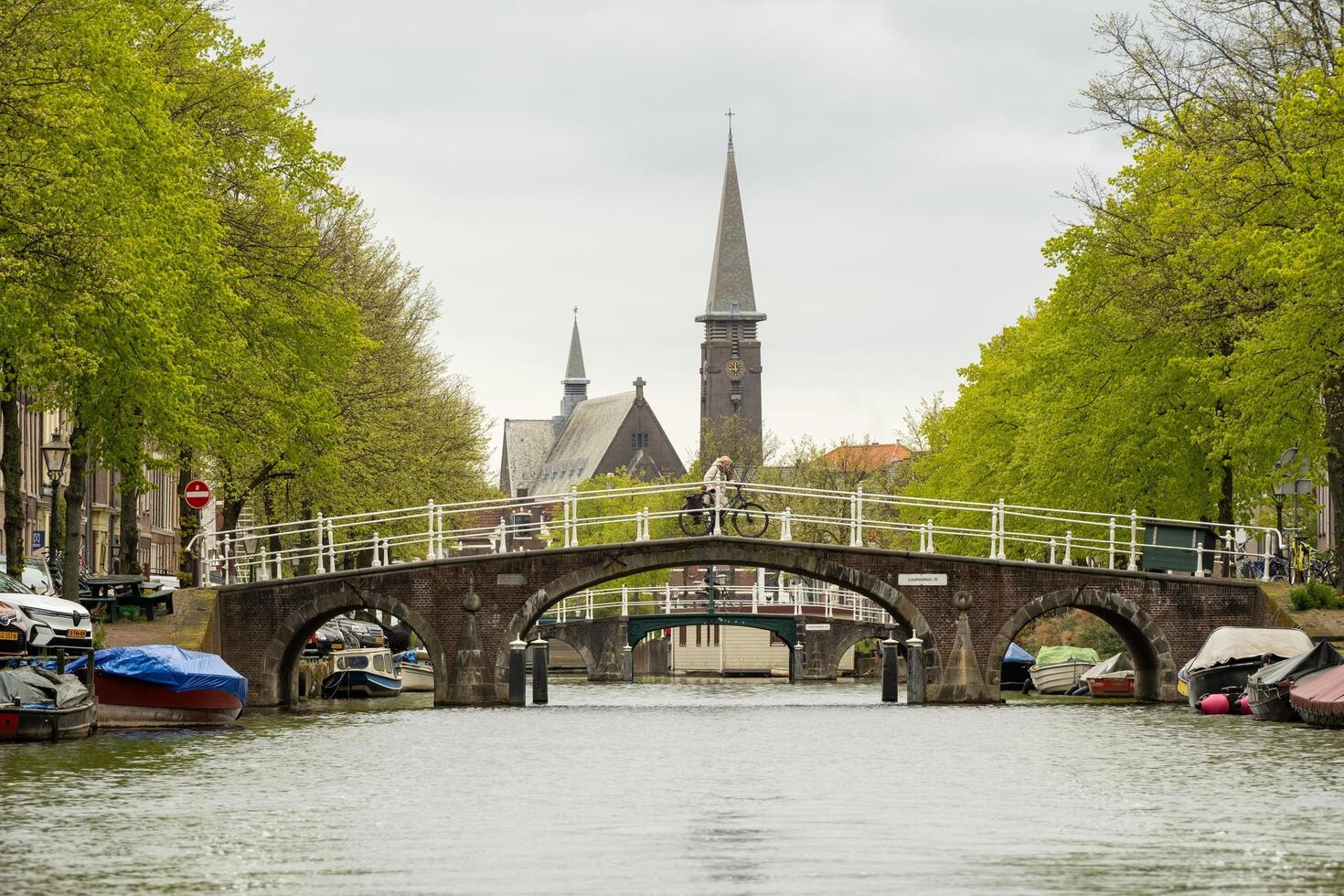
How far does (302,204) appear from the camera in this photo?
5147 cm

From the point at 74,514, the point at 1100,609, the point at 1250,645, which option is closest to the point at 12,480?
the point at 74,514

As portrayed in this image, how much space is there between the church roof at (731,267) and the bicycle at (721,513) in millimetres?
86287

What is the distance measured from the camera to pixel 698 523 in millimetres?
46156

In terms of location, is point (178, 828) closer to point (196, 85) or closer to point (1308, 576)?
point (196, 85)

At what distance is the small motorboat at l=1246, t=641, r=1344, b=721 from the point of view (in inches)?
1385

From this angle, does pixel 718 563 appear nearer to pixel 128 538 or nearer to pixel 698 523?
pixel 698 523

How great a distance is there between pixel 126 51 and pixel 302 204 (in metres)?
18.4

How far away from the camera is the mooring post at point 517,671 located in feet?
148

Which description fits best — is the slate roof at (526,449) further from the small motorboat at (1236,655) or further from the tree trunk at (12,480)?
A: the tree trunk at (12,480)

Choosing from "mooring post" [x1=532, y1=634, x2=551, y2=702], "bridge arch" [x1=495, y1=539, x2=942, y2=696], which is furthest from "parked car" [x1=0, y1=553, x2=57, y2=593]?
"mooring post" [x1=532, y1=634, x2=551, y2=702]

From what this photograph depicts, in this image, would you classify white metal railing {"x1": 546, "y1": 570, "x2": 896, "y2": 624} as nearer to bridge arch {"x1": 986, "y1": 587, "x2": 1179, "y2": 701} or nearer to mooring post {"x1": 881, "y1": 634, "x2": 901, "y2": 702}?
mooring post {"x1": 881, "y1": 634, "x2": 901, "y2": 702}

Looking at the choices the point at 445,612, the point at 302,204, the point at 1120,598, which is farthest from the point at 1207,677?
the point at 302,204

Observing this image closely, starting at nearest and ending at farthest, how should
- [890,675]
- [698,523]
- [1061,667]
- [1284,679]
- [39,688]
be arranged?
[39,688], [1284,679], [698,523], [890,675], [1061,667]

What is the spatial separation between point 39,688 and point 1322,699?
713 inches
